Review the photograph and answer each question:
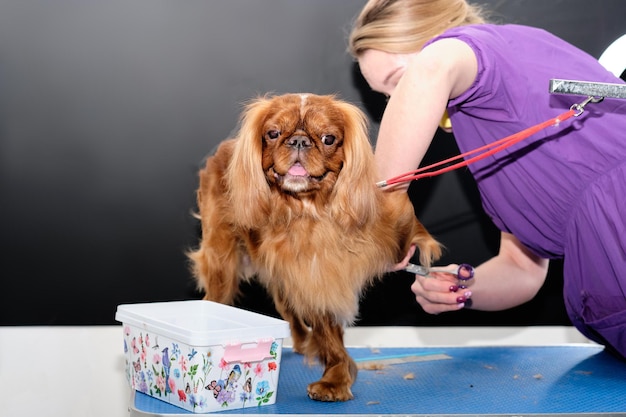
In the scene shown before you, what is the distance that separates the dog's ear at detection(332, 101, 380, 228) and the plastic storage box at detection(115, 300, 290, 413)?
0.91 feet

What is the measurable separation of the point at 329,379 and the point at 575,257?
0.70 meters

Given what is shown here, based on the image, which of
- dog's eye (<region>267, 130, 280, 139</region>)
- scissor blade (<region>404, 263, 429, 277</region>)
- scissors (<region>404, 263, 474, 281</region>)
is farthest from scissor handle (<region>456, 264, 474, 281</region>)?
dog's eye (<region>267, 130, 280, 139</region>)

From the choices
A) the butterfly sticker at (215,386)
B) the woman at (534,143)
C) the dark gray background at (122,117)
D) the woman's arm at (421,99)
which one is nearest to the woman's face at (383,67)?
the woman at (534,143)

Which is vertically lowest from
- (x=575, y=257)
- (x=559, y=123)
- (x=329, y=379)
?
(x=329, y=379)

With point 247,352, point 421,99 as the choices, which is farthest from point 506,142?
point 247,352

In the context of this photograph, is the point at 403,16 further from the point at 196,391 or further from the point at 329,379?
the point at 196,391

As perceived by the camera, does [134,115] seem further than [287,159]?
Yes

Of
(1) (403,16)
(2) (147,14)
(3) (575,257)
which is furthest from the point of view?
(2) (147,14)

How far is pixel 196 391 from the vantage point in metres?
1.50

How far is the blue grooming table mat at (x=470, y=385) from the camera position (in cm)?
159

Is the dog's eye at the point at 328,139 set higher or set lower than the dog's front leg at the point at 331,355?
higher

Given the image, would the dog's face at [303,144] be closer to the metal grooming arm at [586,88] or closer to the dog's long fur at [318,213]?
the dog's long fur at [318,213]

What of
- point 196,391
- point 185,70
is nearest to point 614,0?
point 185,70

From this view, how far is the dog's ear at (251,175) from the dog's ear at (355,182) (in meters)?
0.16
